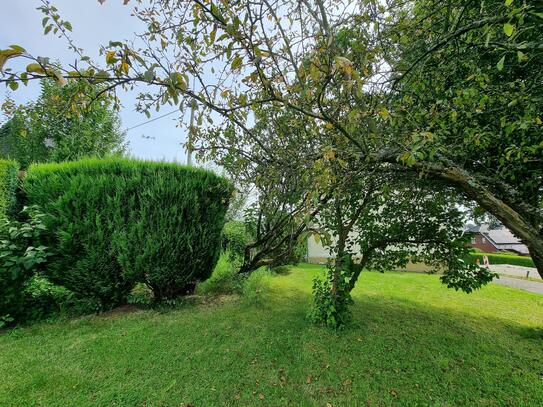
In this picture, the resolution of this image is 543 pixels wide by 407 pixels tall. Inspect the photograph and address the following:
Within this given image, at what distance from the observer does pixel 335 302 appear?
3.84m

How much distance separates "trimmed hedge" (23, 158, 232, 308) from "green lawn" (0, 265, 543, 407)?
0.60m

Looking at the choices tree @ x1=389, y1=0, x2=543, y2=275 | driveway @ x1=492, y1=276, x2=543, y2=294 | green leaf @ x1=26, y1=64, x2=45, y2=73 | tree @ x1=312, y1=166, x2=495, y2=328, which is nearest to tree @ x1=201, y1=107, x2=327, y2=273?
tree @ x1=312, y1=166, x2=495, y2=328

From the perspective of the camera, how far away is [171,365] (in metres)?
2.80

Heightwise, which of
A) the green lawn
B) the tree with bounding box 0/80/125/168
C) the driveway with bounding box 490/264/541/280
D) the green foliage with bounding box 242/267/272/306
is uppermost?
the tree with bounding box 0/80/125/168

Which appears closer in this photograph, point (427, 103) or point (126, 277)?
point (427, 103)

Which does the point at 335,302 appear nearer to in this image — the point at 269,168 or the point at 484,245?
the point at 269,168

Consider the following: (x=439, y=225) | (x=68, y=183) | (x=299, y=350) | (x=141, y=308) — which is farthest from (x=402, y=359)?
(x=68, y=183)

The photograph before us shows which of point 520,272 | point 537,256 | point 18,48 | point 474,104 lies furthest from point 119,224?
point 520,272

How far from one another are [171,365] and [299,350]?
150 centimetres

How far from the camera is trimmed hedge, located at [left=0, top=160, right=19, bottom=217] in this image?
399 cm

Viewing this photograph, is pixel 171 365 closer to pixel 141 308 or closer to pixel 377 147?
pixel 141 308

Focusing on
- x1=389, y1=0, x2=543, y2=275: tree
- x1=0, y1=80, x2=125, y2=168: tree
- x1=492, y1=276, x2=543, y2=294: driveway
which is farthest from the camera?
x1=492, y1=276, x2=543, y2=294: driveway

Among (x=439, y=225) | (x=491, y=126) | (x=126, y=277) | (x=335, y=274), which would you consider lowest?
(x=126, y=277)

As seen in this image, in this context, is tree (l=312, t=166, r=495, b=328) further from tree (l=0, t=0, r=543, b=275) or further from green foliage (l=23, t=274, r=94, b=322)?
green foliage (l=23, t=274, r=94, b=322)
